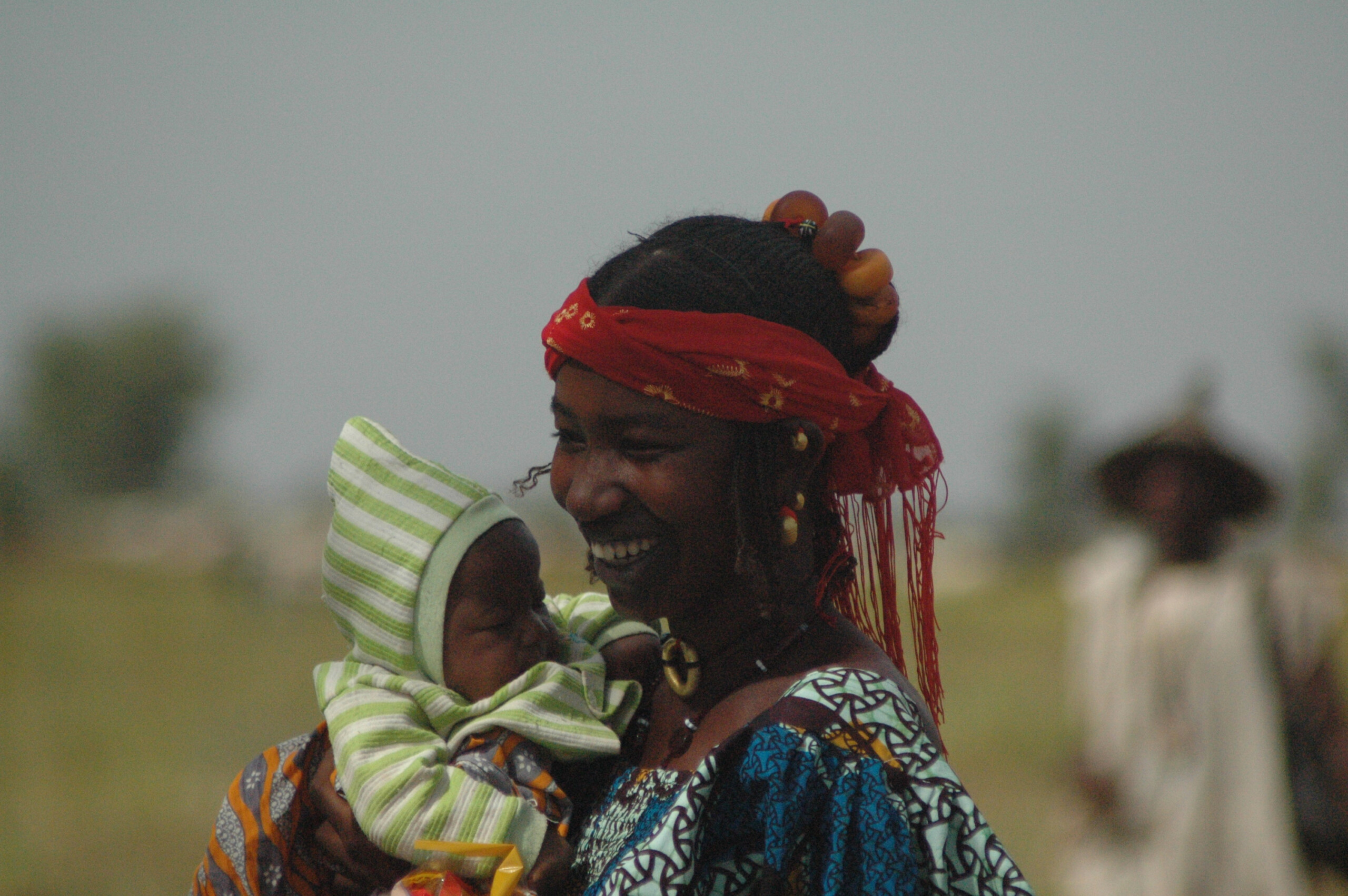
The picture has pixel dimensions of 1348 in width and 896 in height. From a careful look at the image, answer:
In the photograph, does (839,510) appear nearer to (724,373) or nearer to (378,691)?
(724,373)

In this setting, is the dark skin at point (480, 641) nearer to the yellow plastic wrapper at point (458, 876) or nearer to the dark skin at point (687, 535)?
the dark skin at point (687, 535)

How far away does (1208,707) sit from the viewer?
6.32 meters

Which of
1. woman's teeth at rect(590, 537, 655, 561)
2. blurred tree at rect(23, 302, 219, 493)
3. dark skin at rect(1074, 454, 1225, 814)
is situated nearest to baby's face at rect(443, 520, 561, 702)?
woman's teeth at rect(590, 537, 655, 561)

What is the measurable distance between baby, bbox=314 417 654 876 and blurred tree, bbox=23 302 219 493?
32.0m

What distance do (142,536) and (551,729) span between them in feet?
74.2

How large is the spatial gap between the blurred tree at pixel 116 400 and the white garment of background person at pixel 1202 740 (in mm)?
29261

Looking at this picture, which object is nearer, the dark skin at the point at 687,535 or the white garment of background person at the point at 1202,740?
the dark skin at the point at 687,535

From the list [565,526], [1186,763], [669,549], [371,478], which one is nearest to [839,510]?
[669,549]

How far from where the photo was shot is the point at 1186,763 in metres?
6.36

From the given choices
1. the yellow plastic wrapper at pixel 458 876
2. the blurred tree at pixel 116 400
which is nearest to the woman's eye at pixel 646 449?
the yellow plastic wrapper at pixel 458 876

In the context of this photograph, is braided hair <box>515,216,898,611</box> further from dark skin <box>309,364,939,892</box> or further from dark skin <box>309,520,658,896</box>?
dark skin <box>309,520,658,896</box>

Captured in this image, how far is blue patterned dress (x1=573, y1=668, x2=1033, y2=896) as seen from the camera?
1.81 m

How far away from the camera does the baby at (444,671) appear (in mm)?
2082

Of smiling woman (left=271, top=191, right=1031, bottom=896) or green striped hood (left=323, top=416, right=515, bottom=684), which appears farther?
green striped hood (left=323, top=416, right=515, bottom=684)
